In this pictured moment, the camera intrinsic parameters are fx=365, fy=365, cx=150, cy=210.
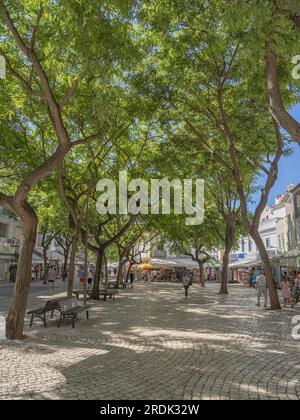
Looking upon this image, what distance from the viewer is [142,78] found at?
Result: 49.3ft

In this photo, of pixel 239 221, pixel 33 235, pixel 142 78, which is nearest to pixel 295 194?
pixel 239 221

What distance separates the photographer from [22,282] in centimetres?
965

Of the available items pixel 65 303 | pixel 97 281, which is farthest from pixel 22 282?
pixel 97 281

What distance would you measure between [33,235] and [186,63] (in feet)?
26.4

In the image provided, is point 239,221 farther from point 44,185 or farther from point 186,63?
point 186,63

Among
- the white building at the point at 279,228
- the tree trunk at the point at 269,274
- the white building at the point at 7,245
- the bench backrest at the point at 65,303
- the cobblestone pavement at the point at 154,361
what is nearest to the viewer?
the cobblestone pavement at the point at 154,361

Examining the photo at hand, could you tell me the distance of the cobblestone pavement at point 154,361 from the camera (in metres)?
5.80

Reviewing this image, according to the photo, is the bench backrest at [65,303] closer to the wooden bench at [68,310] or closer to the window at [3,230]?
the wooden bench at [68,310]
